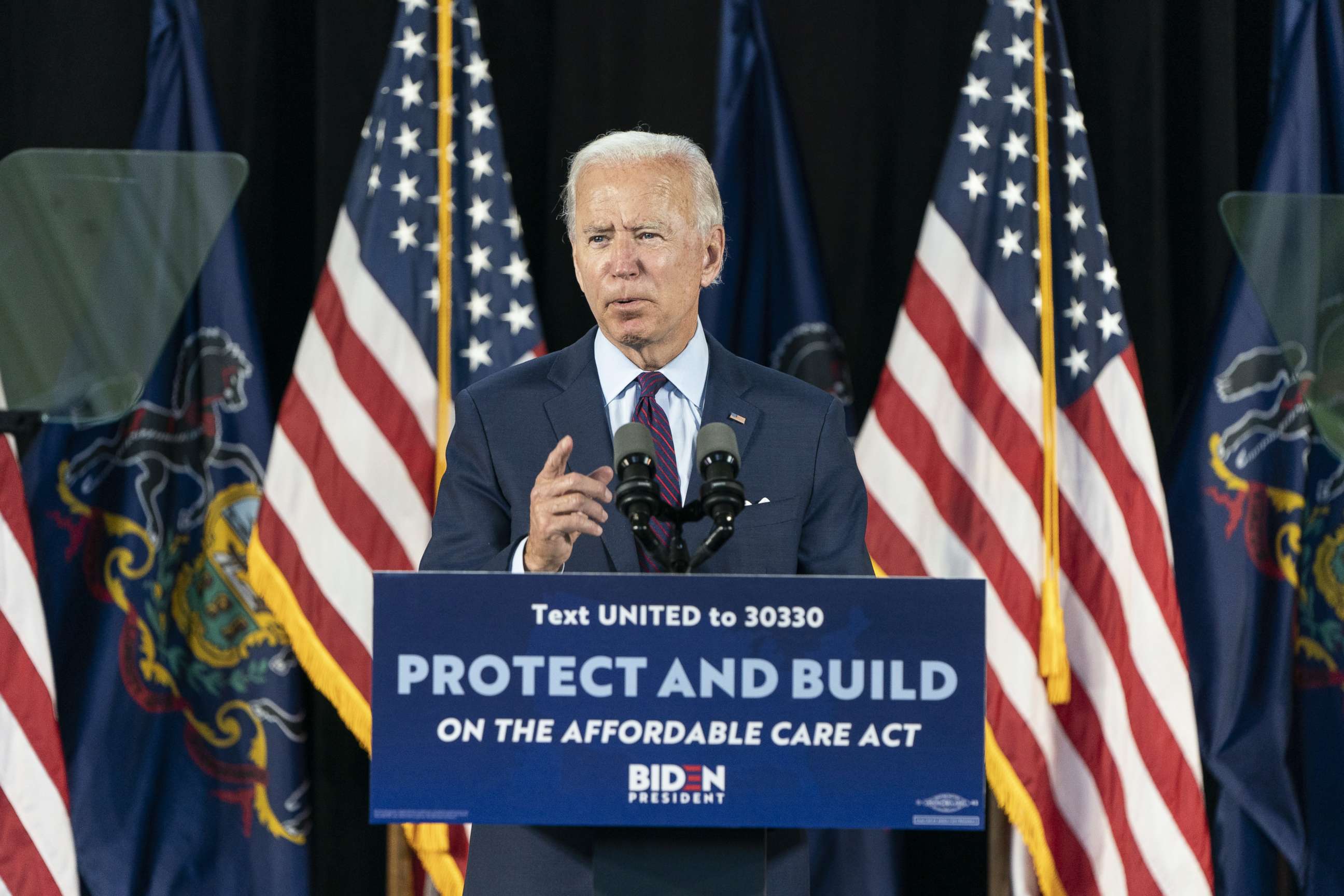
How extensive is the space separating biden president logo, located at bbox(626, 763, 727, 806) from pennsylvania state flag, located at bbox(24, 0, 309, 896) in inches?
93.6

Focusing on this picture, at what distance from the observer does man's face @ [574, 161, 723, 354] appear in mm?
1802

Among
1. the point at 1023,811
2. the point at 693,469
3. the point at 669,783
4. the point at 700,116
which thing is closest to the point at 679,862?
the point at 669,783

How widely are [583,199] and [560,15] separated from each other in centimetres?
208

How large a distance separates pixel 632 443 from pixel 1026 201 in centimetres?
231

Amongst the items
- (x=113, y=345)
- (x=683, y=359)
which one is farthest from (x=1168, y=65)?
(x=113, y=345)

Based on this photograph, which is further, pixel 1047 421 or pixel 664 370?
pixel 1047 421

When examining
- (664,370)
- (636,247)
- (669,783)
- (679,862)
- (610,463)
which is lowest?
(679,862)

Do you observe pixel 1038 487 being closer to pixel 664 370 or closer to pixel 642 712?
pixel 664 370

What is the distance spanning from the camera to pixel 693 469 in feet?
5.78

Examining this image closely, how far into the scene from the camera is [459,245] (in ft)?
11.4

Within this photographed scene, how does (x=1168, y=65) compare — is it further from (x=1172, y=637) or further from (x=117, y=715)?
(x=117, y=715)

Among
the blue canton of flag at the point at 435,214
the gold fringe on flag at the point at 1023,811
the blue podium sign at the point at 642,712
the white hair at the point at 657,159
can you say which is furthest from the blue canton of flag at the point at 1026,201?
the blue podium sign at the point at 642,712

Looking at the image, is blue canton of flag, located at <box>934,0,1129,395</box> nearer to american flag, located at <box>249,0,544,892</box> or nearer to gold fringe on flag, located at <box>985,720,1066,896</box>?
gold fringe on flag, located at <box>985,720,1066,896</box>

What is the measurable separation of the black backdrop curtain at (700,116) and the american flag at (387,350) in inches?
10.6
